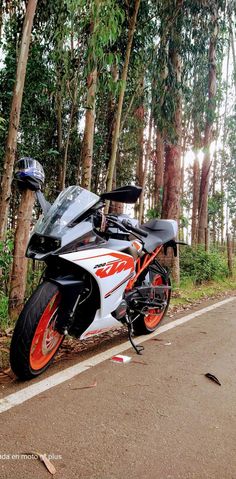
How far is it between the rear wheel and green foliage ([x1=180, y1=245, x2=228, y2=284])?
4758 millimetres

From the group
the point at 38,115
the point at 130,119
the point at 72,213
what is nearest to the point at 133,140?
the point at 130,119

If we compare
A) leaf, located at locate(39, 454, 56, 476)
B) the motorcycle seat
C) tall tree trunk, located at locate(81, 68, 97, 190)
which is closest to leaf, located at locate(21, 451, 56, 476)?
leaf, located at locate(39, 454, 56, 476)

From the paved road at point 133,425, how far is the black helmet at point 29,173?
165cm

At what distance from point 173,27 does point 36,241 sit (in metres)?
7.37

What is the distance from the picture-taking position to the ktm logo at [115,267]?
295 cm

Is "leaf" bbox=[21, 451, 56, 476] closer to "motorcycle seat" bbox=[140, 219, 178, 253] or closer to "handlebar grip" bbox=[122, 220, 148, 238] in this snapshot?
"handlebar grip" bbox=[122, 220, 148, 238]

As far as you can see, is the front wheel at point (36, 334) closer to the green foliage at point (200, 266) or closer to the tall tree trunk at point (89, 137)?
the tall tree trunk at point (89, 137)

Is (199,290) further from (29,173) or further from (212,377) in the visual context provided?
(29,173)

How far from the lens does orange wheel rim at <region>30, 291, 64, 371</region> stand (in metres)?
2.71

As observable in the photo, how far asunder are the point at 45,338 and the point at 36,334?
151 millimetres

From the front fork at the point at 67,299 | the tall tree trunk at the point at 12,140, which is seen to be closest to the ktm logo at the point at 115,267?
the front fork at the point at 67,299

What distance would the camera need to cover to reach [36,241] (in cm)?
282

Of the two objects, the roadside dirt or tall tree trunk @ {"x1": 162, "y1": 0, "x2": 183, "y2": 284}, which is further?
tall tree trunk @ {"x1": 162, "y1": 0, "x2": 183, "y2": 284}

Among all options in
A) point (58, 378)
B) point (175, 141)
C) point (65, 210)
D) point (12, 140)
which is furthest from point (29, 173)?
point (175, 141)
